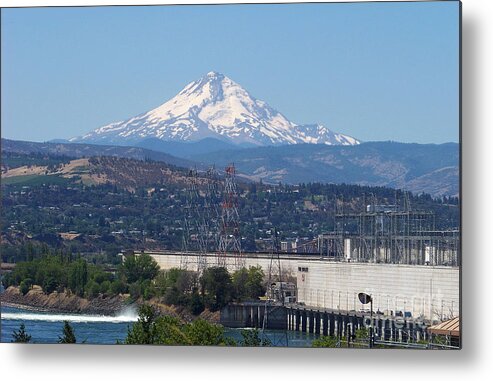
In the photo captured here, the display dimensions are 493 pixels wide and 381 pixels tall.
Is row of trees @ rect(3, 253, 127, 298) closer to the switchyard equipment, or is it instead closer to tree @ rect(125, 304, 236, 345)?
tree @ rect(125, 304, 236, 345)

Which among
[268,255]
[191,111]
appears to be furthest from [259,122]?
[268,255]

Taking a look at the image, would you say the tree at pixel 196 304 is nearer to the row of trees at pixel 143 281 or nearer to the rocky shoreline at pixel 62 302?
the row of trees at pixel 143 281

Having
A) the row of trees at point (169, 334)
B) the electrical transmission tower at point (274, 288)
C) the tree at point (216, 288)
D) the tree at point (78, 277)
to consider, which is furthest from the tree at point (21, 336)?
the electrical transmission tower at point (274, 288)

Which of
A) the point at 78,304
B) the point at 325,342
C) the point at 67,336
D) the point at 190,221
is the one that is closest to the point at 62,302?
the point at 78,304

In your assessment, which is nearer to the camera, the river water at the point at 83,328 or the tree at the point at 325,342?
the tree at the point at 325,342

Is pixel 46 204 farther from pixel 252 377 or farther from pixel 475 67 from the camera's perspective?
pixel 475 67
